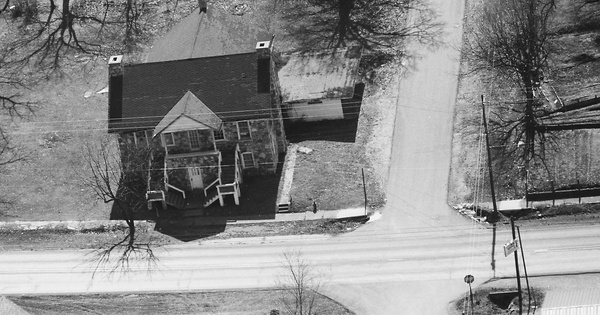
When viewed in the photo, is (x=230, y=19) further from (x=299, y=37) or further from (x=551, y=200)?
(x=551, y=200)

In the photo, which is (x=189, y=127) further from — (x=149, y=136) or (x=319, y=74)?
(x=319, y=74)

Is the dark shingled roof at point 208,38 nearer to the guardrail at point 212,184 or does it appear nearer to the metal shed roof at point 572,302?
the guardrail at point 212,184

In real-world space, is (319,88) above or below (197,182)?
above

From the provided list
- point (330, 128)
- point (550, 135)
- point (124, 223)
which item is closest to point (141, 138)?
point (124, 223)

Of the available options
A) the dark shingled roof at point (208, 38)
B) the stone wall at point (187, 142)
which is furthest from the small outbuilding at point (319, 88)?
the stone wall at point (187, 142)

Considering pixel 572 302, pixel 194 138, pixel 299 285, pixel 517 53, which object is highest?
pixel 517 53

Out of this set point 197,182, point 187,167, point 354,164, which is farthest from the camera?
point 354,164
